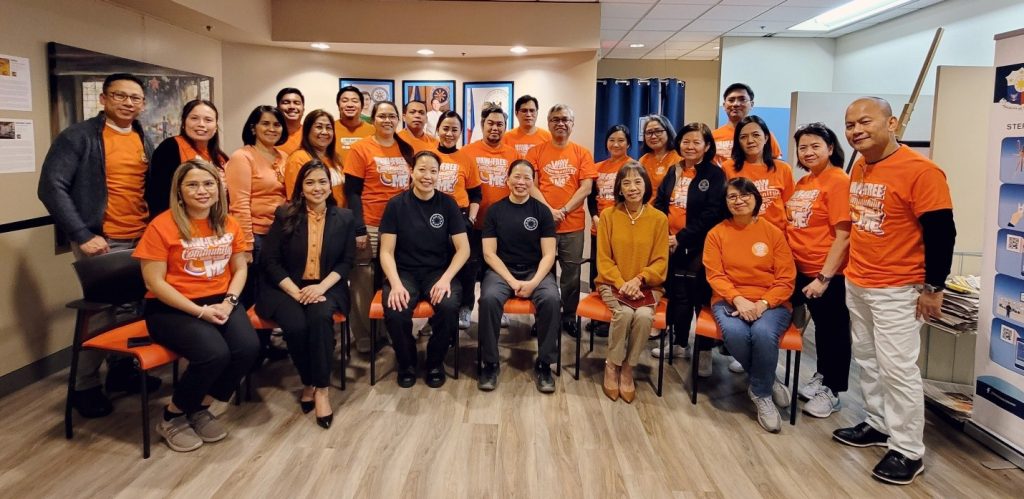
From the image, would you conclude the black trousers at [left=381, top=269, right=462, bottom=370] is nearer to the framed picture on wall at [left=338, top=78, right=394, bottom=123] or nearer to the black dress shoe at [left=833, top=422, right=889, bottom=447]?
the black dress shoe at [left=833, top=422, right=889, bottom=447]

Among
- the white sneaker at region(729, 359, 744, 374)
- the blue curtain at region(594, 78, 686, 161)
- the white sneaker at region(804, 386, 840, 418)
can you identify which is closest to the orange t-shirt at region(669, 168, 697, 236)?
the white sneaker at region(729, 359, 744, 374)

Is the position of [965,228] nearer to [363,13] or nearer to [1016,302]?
[1016,302]

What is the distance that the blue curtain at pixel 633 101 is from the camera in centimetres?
786

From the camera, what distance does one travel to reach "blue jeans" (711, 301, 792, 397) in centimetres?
287

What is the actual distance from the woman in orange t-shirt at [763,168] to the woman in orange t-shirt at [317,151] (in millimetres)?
2206

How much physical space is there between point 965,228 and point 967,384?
94 cm

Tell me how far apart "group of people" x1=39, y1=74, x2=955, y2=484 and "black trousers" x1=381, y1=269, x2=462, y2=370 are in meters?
0.01

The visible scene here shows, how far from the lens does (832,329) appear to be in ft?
9.75

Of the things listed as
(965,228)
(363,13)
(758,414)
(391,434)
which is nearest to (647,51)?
(363,13)

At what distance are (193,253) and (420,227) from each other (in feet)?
3.68

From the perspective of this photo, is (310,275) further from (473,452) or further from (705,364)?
(705,364)

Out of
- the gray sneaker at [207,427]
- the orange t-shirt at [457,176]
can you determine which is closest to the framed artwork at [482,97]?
the orange t-shirt at [457,176]

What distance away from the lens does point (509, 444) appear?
8.81ft

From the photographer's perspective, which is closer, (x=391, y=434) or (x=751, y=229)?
(x=391, y=434)
